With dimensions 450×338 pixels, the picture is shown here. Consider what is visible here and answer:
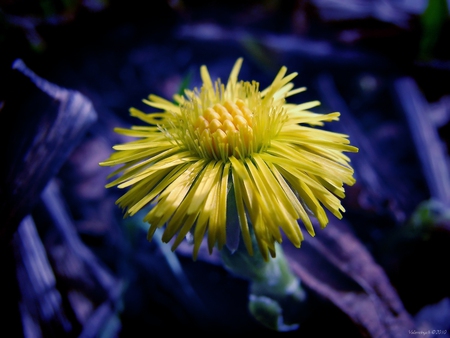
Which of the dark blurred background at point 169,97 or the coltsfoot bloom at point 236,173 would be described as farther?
the dark blurred background at point 169,97

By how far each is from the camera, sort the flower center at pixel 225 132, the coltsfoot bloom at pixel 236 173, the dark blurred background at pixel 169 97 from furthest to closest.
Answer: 1. the dark blurred background at pixel 169 97
2. the flower center at pixel 225 132
3. the coltsfoot bloom at pixel 236 173

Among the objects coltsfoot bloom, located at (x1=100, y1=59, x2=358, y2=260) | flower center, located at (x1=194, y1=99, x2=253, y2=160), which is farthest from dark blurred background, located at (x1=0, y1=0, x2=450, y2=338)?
flower center, located at (x1=194, y1=99, x2=253, y2=160)

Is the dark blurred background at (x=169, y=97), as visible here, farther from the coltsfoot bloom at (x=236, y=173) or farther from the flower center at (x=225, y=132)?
the flower center at (x=225, y=132)

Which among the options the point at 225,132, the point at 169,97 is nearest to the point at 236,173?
the point at 225,132

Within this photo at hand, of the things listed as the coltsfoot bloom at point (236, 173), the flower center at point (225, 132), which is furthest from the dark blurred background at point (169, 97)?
the flower center at point (225, 132)

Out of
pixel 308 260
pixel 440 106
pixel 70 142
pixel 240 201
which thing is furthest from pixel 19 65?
pixel 440 106

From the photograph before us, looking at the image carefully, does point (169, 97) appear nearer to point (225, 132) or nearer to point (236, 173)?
point (225, 132)
